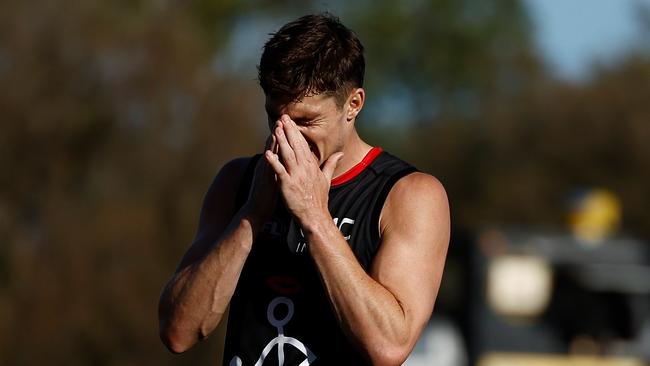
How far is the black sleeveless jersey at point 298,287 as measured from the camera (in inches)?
195

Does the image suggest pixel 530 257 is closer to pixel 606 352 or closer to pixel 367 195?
pixel 606 352

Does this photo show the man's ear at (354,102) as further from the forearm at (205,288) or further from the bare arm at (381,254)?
the forearm at (205,288)

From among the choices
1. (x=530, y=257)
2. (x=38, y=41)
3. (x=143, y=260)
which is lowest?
(x=143, y=260)

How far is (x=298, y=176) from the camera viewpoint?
4750 millimetres

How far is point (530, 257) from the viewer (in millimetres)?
18062

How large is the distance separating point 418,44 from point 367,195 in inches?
2051

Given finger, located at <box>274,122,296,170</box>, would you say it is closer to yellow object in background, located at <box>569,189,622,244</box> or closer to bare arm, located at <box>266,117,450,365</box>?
bare arm, located at <box>266,117,450,365</box>

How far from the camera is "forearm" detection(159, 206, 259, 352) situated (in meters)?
4.88

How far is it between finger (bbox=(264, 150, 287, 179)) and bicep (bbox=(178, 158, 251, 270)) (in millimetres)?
562

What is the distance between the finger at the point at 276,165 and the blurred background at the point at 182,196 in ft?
3.72

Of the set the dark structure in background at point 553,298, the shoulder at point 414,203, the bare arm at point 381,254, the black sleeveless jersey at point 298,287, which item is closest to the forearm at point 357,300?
the bare arm at point 381,254

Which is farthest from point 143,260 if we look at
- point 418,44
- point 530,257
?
point 418,44

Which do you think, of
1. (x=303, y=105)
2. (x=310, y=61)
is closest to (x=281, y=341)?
(x=303, y=105)

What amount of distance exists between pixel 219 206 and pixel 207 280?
19.4 inches
